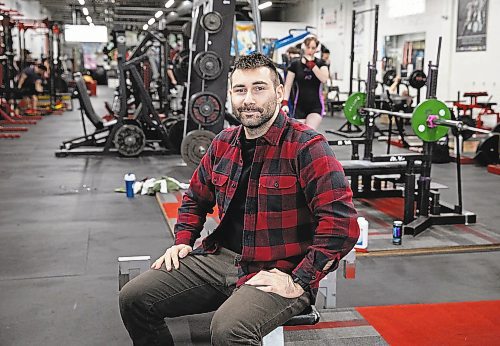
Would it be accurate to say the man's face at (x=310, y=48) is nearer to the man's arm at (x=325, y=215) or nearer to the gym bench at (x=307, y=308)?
the gym bench at (x=307, y=308)

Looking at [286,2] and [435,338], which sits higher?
[286,2]

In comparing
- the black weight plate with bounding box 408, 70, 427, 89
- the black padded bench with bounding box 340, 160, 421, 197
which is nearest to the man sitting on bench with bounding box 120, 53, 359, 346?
the black padded bench with bounding box 340, 160, 421, 197

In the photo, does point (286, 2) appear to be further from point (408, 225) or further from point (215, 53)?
point (408, 225)

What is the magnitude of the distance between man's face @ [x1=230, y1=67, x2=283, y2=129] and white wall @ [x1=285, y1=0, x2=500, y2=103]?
946cm

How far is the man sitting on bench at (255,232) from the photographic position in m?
1.84

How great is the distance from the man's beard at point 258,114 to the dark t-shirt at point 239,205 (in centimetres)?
10

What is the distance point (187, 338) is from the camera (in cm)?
255

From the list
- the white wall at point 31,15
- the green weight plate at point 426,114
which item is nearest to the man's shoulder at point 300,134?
the green weight plate at point 426,114

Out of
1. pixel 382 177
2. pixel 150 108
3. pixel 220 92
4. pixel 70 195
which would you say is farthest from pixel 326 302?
pixel 150 108

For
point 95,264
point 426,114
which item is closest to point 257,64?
point 95,264

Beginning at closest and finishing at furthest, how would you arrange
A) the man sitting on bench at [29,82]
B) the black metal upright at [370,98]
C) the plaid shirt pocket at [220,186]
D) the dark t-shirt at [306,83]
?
the plaid shirt pocket at [220,186] → the black metal upright at [370,98] → the dark t-shirt at [306,83] → the man sitting on bench at [29,82]

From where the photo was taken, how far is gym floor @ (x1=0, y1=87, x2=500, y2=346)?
2760 mm

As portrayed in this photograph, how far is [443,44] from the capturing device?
11922 mm

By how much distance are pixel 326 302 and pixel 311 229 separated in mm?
946
